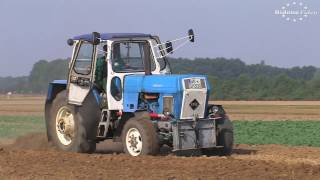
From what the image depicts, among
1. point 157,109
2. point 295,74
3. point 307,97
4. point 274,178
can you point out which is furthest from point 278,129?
point 295,74

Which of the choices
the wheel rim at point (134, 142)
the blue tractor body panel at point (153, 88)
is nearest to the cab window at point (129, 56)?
the blue tractor body panel at point (153, 88)

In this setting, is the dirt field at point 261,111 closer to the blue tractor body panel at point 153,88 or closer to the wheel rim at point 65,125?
the wheel rim at point 65,125

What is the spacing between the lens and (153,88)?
12789 millimetres

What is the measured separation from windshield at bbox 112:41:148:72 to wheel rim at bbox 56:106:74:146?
1.51m

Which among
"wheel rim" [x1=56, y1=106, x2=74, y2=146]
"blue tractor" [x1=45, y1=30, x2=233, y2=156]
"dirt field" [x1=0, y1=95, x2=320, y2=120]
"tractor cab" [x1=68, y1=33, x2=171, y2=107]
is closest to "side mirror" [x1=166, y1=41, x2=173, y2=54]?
"blue tractor" [x1=45, y1=30, x2=233, y2=156]

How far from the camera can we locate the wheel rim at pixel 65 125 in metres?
13.9

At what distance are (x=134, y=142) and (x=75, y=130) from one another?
154cm

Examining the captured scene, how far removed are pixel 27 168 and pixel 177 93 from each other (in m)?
3.36

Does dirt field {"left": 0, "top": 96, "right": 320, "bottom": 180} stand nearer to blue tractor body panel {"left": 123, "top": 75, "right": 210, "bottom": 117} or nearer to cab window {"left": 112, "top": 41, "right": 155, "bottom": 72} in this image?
blue tractor body panel {"left": 123, "top": 75, "right": 210, "bottom": 117}

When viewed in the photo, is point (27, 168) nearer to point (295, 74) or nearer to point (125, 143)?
point (125, 143)

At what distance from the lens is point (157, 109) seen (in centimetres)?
1290

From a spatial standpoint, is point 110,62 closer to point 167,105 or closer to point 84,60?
point 84,60

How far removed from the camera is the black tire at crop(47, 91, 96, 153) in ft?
43.9

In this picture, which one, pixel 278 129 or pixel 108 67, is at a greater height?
pixel 108 67
